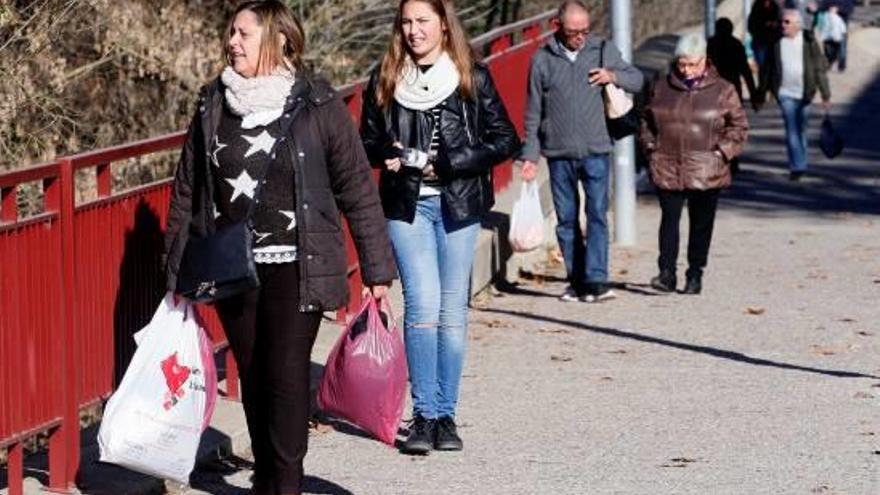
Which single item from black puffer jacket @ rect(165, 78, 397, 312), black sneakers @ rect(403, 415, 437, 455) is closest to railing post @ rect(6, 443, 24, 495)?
black puffer jacket @ rect(165, 78, 397, 312)

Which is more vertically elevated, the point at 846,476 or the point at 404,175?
the point at 404,175

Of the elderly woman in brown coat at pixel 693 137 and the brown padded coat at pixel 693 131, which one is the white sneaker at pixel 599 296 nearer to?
the elderly woman in brown coat at pixel 693 137

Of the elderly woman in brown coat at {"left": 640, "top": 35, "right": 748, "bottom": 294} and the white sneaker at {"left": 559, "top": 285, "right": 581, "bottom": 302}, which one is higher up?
the elderly woman in brown coat at {"left": 640, "top": 35, "right": 748, "bottom": 294}

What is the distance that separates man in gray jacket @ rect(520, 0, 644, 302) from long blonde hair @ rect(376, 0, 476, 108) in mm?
4256

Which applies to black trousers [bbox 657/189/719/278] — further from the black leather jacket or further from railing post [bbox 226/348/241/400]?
the black leather jacket

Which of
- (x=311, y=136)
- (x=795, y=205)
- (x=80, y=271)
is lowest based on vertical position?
(x=795, y=205)

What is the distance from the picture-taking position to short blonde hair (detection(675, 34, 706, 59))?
44.1ft

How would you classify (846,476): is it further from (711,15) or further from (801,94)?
(711,15)

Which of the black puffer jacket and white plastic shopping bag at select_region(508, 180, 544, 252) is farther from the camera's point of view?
white plastic shopping bag at select_region(508, 180, 544, 252)

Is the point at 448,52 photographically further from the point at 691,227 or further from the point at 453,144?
the point at 691,227

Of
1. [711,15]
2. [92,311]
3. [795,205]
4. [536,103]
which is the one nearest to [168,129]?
[536,103]

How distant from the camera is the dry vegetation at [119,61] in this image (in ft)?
40.8

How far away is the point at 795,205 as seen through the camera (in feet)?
61.7

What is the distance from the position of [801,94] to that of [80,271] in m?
14.1
